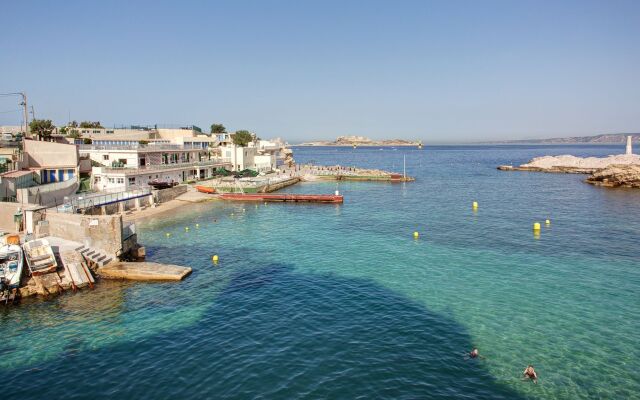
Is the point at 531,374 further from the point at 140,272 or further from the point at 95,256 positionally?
the point at 95,256

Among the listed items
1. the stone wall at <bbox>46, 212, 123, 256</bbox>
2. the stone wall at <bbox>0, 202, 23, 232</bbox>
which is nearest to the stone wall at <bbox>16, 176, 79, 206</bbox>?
the stone wall at <bbox>0, 202, 23, 232</bbox>

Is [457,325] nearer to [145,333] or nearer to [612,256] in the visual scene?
[145,333]

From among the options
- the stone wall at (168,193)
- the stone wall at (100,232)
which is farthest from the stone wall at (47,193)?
the stone wall at (100,232)

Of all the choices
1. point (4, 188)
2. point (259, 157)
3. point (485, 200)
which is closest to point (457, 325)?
point (4, 188)

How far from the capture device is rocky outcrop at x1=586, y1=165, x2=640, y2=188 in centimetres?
8919

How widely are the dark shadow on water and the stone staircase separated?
11.8 meters

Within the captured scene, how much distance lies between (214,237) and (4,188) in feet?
70.1

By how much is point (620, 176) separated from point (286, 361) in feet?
323

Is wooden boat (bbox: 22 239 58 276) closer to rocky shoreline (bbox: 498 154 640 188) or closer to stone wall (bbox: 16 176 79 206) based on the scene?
stone wall (bbox: 16 176 79 206)

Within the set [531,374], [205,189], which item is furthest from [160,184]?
[531,374]

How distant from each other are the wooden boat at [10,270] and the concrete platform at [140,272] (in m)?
5.38

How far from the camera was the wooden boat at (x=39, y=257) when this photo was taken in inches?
1121

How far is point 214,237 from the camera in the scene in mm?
46344

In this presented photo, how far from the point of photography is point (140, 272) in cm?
3170
